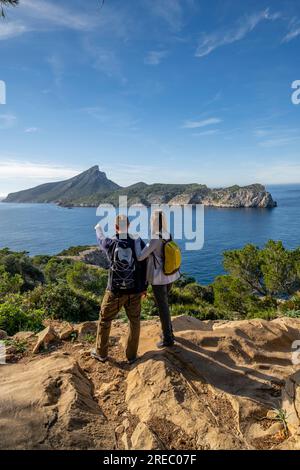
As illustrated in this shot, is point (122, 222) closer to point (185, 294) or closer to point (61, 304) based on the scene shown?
point (61, 304)

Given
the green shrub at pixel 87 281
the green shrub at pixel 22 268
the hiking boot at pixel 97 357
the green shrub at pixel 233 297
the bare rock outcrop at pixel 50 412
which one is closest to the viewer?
the bare rock outcrop at pixel 50 412

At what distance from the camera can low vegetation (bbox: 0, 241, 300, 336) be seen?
909cm

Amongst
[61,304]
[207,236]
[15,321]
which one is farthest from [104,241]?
[207,236]

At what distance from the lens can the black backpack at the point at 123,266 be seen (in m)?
4.55

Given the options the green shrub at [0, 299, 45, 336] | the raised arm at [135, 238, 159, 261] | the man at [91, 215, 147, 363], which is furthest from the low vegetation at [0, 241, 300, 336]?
the raised arm at [135, 238, 159, 261]

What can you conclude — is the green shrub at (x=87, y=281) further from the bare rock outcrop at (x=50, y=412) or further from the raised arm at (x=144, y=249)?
the raised arm at (x=144, y=249)

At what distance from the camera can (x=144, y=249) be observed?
4.60 meters

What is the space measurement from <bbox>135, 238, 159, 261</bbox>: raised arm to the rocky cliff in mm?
1529

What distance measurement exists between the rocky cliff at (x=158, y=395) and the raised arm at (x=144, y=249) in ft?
5.02

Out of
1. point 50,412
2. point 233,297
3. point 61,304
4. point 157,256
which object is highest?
point 157,256

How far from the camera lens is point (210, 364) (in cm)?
482

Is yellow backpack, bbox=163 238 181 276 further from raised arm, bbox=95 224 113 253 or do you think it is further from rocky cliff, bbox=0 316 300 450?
rocky cliff, bbox=0 316 300 450

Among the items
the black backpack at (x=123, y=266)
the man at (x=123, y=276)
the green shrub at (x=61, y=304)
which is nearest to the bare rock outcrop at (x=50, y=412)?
the man at (x=123, y=276)

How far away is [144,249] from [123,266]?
0.39 m
